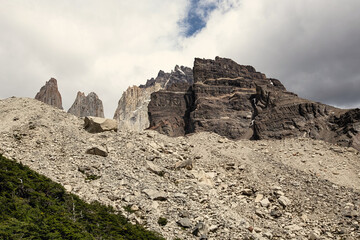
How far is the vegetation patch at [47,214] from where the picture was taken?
46.0 feet

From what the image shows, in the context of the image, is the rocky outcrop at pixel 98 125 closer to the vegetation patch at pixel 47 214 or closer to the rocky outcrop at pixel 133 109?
the vegetation patch at pixel 47 214

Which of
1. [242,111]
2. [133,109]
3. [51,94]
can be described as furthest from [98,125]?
[133,109]

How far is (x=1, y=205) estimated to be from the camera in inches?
597

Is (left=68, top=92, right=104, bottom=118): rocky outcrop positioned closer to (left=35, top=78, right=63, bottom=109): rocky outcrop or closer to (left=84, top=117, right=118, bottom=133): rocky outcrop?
(left=35, top=78, right=63, bottom=109): rocky outcrop

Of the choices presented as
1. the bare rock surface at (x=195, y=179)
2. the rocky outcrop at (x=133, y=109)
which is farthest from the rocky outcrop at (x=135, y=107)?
the bare rock surface at (x=195, y=179)

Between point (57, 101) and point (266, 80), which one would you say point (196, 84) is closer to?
point (266, 80)

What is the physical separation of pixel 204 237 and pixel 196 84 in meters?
66.2

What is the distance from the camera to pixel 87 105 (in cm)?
12300

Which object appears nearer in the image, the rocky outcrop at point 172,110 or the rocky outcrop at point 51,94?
the rocky outcrop at point 172,110

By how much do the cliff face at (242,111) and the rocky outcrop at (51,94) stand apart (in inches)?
1350

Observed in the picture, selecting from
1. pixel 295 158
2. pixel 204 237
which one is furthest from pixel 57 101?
pixel 204 237

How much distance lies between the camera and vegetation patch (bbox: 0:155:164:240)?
552 inches

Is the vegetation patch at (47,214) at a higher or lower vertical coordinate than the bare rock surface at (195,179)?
lower

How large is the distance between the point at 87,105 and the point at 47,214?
112380 mm
